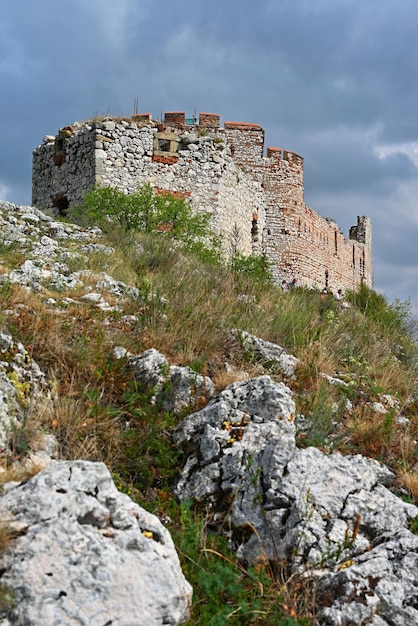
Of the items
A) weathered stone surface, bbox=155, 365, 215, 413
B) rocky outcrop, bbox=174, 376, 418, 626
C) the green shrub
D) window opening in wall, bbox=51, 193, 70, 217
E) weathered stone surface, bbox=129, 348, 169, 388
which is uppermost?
window opening in wall, bbox=51, 193, 70, 217

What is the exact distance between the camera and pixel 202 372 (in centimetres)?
505

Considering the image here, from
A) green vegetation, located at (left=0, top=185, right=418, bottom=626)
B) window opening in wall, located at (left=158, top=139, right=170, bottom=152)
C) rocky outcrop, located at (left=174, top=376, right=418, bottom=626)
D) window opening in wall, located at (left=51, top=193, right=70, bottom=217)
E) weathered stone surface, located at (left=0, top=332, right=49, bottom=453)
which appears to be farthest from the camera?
window opening in wall, located at (left=51, top=193, right=70, bottom=217)

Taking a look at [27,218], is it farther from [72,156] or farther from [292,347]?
[72,156]

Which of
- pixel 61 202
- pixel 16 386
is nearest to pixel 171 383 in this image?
pixel 16 386

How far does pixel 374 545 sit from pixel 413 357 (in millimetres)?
4310

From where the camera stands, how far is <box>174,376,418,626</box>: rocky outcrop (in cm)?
315

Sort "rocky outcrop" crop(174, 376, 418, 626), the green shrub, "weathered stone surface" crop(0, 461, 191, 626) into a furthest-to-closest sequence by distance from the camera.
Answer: the green shrub, "rocky outcrop" crop(174, 376, 418, 626), "weathered stone surface" crop(0, 461, 191, 626)

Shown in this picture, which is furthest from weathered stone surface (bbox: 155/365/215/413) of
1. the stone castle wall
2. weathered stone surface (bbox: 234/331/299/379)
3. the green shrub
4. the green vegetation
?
the stone castle wall

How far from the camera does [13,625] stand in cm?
249

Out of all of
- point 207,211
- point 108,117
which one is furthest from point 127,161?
point 207,211

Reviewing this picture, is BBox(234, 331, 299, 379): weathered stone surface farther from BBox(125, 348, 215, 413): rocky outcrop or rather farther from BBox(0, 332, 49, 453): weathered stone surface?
BBox(0, 332, 49, 453): weathered stone surface

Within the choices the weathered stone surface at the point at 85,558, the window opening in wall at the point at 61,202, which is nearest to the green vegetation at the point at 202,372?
the weathered stone surface at the point at 85,558

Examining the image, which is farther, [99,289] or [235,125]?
[235,125]

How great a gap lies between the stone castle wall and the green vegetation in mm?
5854
